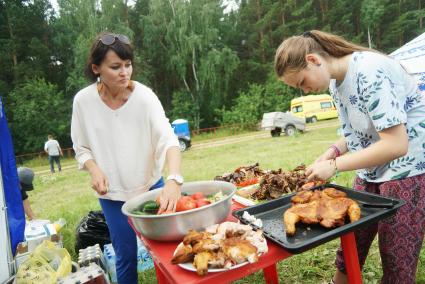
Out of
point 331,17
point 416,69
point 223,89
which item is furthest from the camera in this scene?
point 331,17

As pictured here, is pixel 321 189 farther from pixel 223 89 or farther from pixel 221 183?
pixel 223 89

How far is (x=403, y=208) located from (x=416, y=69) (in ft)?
10.9

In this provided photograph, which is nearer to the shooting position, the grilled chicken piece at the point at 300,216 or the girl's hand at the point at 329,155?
the grilled chicken piece at the point at 300,216

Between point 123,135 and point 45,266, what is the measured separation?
1.16 meters

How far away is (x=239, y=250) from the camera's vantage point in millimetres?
1192

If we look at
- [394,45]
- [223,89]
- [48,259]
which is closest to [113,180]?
[48,259]

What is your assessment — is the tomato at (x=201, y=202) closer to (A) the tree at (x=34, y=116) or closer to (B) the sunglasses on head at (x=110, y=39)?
(B) the sunglasses on head at (x=110, y=39)

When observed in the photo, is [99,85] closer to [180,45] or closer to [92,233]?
[92,233]

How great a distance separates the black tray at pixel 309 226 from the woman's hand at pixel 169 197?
31 cm

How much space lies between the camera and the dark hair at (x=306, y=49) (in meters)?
1.56

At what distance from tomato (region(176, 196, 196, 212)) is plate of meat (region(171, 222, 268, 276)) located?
0.41 ft

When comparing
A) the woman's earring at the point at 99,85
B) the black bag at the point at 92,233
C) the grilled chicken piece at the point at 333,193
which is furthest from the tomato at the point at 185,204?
the black bag at the point at 92,233

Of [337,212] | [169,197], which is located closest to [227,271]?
[169,197]

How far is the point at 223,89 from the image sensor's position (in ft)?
88.4
